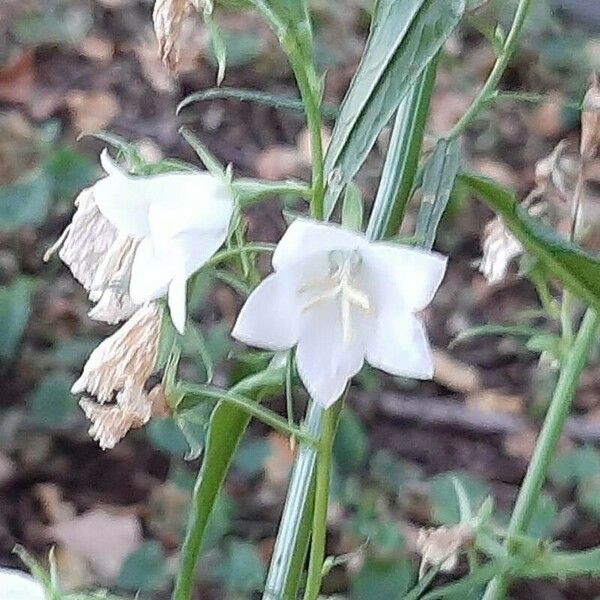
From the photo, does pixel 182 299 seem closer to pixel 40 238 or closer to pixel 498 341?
pixel 40 238

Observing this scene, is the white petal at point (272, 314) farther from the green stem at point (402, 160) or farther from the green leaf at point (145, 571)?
the green leaf at point (145, 571)

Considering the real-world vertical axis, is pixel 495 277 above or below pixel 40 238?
above

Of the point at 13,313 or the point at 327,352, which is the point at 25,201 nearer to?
the point at 13,313

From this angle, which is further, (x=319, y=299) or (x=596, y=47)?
(x=596, y=47)

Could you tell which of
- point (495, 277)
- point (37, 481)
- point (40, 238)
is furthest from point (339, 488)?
point (495, 277)

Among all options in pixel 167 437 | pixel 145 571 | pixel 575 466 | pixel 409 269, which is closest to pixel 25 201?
pixel 167 437

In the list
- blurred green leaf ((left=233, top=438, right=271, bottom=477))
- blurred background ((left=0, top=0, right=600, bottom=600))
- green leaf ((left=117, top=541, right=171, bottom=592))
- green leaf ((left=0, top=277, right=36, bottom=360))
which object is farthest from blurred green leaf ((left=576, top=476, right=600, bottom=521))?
green leaf ((left=0, top=277, right=36, bottom=360))

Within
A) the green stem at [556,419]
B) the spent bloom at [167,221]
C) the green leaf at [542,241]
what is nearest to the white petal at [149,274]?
the spent bloom at [167,221]
